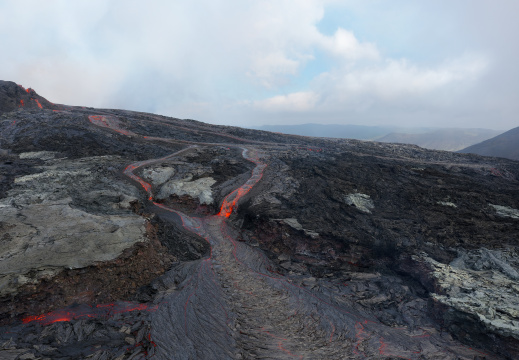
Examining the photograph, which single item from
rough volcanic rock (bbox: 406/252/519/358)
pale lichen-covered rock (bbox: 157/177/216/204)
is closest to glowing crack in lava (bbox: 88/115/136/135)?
pale lichen-covered rock (bbox: 157/177/216/204)

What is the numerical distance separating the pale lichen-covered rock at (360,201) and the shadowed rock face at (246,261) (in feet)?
0.55

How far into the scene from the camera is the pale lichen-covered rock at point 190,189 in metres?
18.4

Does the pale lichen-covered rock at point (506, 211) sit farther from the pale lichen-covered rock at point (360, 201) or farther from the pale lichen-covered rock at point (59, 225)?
the pale lichen-covered rock at point (59, 225)

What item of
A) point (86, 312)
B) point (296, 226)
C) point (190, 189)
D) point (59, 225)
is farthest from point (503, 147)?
point (59, 225)

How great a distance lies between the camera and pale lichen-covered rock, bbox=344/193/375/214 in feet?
59.2

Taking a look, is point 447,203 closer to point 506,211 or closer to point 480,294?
point 506,211

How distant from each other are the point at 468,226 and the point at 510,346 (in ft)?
32.6

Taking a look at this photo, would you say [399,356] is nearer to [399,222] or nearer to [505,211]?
[399,222]

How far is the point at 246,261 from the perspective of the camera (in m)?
12.9

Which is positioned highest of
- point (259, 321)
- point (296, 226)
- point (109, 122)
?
point (109, 122)

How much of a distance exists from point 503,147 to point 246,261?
4713 inches

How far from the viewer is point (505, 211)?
17891mm


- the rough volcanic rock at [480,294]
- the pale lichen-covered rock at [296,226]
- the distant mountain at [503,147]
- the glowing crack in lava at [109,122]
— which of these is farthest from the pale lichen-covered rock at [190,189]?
the distant mountain at [503,147]

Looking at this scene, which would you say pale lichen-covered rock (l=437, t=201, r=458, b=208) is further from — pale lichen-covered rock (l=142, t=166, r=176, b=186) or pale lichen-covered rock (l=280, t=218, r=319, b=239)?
pale lichen-covered rock (l=142, t=166, r=176, b=186)
